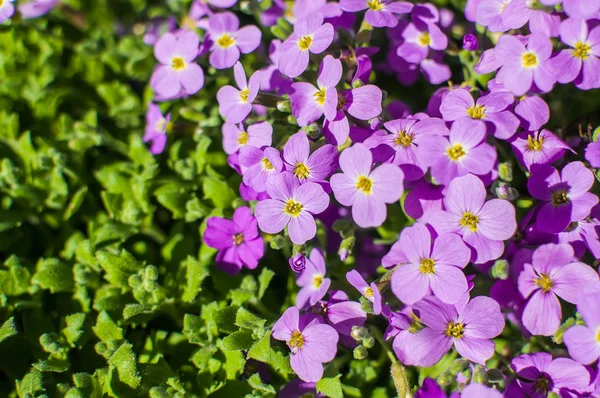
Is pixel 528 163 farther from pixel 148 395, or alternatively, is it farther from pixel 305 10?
pixel 148 395

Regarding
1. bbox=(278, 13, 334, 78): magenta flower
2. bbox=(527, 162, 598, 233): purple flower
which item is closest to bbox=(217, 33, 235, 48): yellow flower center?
bbox=(278, 13, 334, 78): magenta flower

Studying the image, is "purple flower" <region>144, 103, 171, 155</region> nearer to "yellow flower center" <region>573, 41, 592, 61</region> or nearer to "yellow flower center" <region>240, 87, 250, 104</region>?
"yellow flower center" <region>240, 87, 250, 104</region>

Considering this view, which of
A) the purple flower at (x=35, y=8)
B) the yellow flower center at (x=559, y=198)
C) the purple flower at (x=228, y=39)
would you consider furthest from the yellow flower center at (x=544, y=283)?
the purple flower at (x=35, y=8)

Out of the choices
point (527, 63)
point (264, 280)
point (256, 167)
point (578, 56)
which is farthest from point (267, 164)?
A: point (578, 56)

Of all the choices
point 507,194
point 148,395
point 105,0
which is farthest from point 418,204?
point 105,0

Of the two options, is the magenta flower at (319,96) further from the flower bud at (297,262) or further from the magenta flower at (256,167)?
the flower bud at (297,262)
